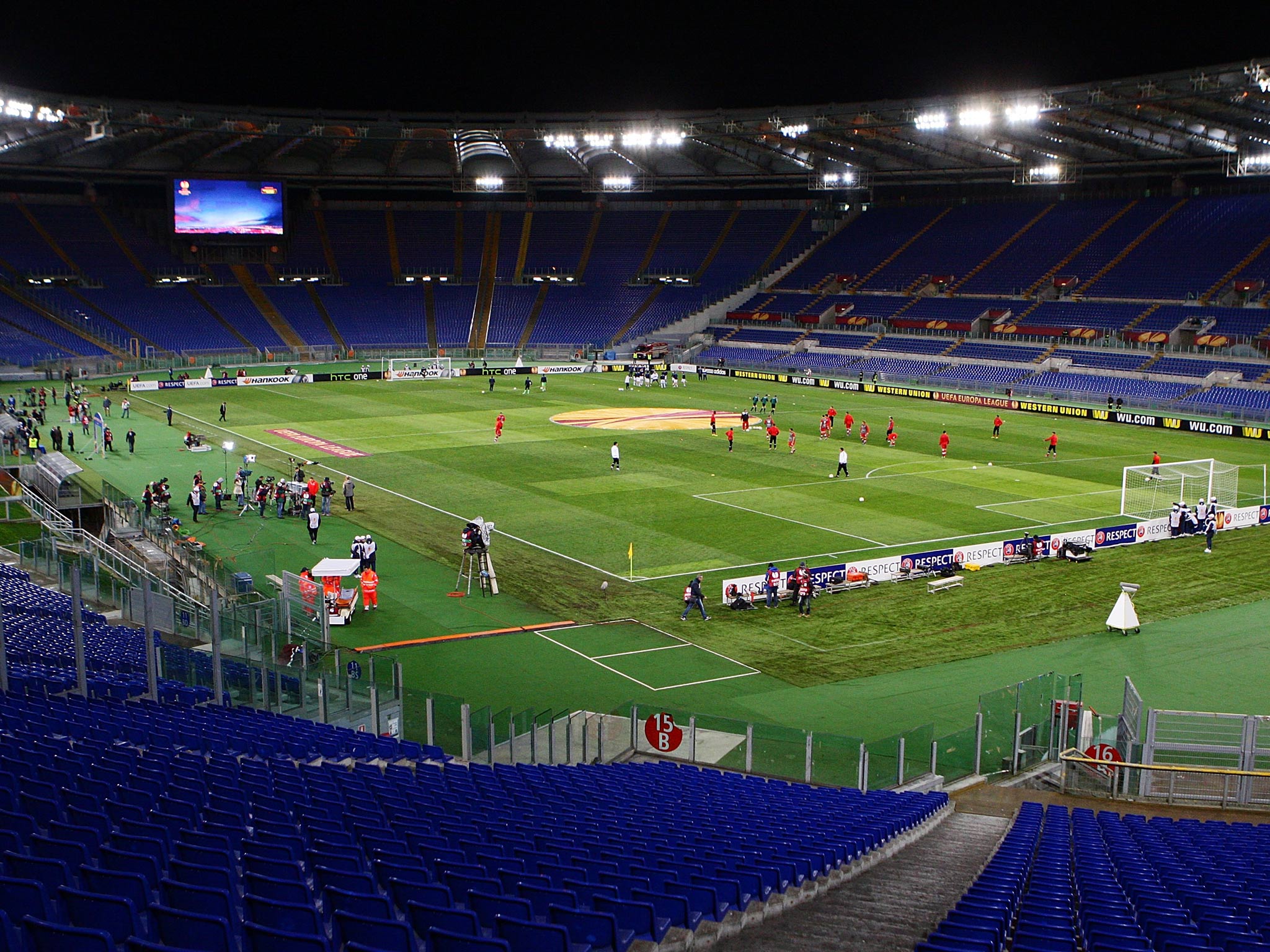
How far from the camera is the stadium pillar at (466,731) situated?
58.8 ft

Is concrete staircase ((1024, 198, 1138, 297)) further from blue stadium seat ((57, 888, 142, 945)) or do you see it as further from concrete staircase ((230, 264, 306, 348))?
blue stadium seat ((57, 888, 142, 945))

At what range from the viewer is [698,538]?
38344 mm

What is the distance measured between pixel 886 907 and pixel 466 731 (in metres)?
8.33

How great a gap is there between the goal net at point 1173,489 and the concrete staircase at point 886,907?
30175mm

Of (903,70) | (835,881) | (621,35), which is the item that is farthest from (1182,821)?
(621,35)

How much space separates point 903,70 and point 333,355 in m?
50.5

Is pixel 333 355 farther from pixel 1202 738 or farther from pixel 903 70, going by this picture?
pixel 1202 738

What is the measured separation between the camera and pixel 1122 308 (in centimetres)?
8388

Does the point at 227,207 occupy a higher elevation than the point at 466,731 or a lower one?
higher

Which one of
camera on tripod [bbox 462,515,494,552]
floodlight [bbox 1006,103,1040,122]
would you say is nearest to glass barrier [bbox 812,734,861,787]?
camera on tripod [bbox 462,515,494,552]

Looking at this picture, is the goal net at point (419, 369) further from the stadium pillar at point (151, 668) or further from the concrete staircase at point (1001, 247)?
the stadium pillar at point (151, 668)

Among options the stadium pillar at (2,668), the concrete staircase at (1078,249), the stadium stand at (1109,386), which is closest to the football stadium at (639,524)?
the stadium pillar at (2,668)

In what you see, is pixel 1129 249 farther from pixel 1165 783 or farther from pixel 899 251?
pixel 1165 783

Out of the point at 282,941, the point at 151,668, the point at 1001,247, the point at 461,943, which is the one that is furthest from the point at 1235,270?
the point at 282,941
